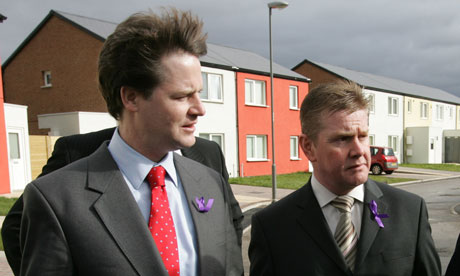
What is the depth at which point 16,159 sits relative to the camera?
14.7 meters

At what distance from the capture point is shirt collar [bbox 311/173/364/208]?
209 centimetres

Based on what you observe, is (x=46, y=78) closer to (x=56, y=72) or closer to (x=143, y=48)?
(x=56, y=72)

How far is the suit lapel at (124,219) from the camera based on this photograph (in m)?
1.49

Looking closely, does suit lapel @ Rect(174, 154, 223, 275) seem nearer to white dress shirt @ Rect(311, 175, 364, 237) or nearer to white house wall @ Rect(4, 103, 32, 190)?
white dress shirt @ Rect(311, 175, 364, 237)

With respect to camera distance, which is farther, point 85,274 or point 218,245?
point 218,245

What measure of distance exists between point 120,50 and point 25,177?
51.3ft

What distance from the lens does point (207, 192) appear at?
188 centimetres

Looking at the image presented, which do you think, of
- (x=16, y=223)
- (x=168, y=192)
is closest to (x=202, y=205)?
(x=168, y=192)

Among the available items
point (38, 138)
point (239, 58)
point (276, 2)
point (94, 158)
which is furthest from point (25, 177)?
point (94, 158)

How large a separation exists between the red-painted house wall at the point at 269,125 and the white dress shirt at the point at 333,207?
18483 mm

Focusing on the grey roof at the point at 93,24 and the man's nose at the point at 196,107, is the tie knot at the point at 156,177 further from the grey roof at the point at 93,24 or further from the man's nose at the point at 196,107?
the grey roof at the point at 93,24

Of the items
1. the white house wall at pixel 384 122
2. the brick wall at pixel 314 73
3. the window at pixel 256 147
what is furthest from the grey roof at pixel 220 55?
the white house wall at pixel 384 122

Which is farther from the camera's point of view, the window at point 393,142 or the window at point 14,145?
the window at point 393,142

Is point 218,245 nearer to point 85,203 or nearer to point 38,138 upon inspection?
point 85,203
